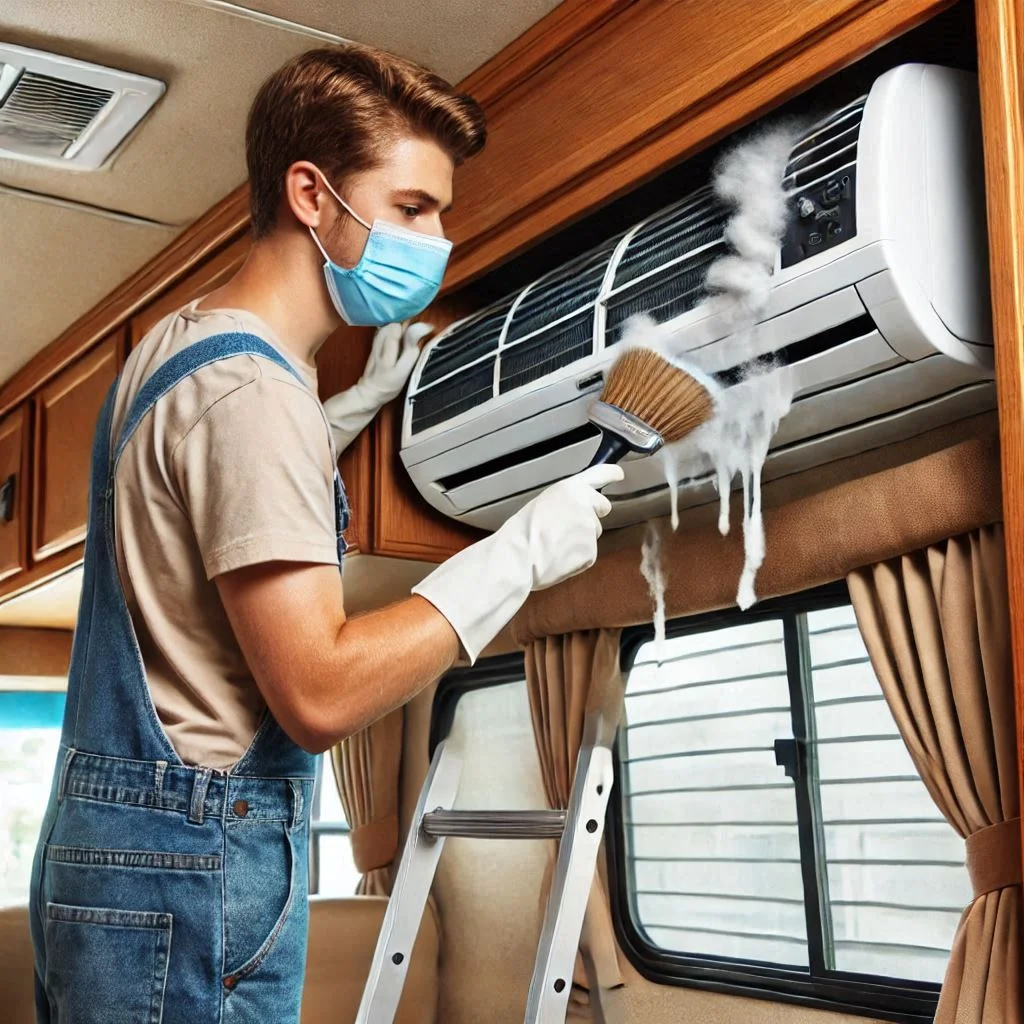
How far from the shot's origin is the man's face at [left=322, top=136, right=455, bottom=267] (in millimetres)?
1378

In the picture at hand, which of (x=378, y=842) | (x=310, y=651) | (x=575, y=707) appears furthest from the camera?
(x=378, y=842)

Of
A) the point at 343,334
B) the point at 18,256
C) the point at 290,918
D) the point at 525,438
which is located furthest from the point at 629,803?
the point at 18,256

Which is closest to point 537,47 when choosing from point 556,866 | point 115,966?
point 556,866

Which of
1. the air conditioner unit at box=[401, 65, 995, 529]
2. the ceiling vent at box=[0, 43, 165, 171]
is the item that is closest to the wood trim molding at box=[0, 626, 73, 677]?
the ceiling vent at box=[0, 43, 165, 171]

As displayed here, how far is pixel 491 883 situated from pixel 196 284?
1.53 metres

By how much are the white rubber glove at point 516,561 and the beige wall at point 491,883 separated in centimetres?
127

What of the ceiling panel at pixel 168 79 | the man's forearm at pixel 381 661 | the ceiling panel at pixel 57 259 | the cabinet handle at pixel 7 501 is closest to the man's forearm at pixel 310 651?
the man's forearm at pixel 381 661

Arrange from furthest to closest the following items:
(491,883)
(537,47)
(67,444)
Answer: (67,444), (491,883), (537,47)

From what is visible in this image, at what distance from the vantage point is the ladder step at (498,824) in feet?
6.68

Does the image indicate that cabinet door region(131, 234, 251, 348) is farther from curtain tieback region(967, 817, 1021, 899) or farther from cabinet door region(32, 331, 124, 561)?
curtain tieback region(967, 817, 1021, 899)

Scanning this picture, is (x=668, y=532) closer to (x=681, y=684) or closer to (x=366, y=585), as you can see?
(x=681, y=684)

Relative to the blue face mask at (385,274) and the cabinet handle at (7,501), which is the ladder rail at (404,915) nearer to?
the blue face mask at (385,274)

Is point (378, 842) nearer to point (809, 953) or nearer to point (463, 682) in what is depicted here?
point (463, 682)

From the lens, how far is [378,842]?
315 centimetres
